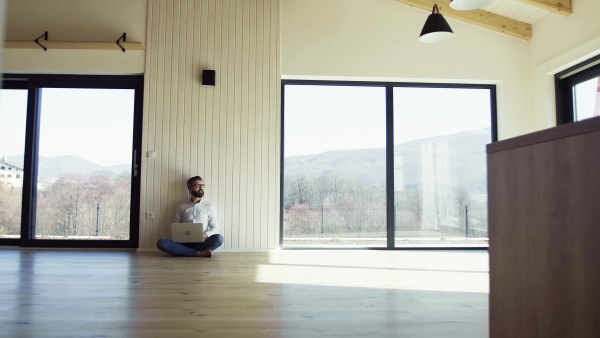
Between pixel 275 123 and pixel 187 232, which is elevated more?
pixel 275 123

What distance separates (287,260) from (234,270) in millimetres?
748

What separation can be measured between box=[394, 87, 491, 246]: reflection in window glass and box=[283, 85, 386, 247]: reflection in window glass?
278 mm

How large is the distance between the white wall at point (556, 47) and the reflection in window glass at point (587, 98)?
241 millimetres

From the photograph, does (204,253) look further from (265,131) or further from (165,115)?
(165,115)

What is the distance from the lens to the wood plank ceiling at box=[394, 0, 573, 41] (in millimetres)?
4914

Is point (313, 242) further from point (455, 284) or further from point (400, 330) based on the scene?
point (400, 330)

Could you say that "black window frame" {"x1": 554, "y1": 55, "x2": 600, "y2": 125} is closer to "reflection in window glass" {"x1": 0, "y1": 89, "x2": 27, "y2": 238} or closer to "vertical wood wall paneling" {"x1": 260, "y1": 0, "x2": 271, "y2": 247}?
"vertical wood wall paneling" {"x1": 260, "y1": 0, "x2": 271, "y2": 247}

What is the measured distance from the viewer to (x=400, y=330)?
6.26 ft

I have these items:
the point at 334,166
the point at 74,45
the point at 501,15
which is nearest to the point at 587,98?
the point at 501,15

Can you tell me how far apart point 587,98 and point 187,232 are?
15.9 ft

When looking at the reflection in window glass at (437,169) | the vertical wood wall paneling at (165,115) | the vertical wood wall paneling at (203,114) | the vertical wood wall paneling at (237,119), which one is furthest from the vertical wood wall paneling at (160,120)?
the reflection in window glass at (437,169)

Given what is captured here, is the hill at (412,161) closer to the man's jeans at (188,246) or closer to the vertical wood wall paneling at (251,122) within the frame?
the vertical wood wall paneling at (251,122)

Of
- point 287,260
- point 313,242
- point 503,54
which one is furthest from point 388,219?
point 503,54

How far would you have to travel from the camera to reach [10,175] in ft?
16.3
